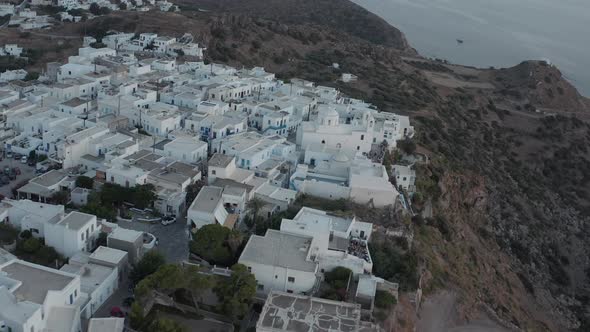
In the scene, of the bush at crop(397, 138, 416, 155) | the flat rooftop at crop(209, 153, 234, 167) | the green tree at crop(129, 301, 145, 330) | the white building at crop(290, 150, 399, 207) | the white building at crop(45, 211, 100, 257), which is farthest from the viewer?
the bush at crop(397, 138, 416, 155)

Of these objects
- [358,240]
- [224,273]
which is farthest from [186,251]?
[358,240]

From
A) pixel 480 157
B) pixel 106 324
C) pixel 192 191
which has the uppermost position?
pixel 192 191

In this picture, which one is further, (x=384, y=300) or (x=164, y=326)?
(x=384, y=300)

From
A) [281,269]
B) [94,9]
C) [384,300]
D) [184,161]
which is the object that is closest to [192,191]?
[184,161]

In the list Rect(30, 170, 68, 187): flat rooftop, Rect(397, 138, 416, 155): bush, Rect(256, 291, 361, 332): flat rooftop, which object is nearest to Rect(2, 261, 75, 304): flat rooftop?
Rect(256, 291, 361, 332): flat rooftop

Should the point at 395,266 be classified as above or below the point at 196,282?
below

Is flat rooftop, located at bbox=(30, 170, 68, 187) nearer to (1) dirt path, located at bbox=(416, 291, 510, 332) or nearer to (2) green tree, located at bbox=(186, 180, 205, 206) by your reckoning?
(2) green tree, located at bbox=(186, 180, 205, 206)

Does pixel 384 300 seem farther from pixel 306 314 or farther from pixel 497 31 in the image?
pixel 497 31

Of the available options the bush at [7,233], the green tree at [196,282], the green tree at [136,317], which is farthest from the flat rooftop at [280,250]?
the bush at [7,233]
